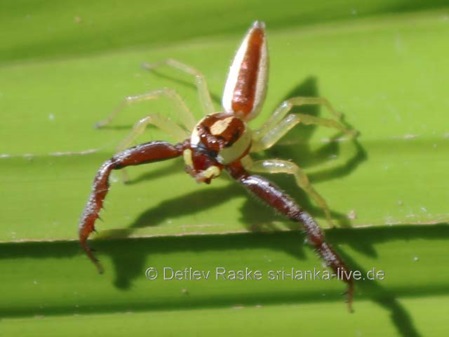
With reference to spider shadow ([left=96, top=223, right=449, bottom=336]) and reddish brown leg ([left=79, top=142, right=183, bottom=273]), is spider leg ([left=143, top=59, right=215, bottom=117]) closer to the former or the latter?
reddish brown leg ([left=79, top=142, right=183, bottom=273])

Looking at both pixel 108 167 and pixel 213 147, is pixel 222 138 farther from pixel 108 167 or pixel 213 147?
pixel 108 167

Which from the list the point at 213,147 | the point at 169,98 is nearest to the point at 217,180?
the point at 213,147

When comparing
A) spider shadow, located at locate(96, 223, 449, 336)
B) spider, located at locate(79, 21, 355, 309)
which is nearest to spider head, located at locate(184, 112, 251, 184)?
spider, located at locate(79, 21, 355, 309)

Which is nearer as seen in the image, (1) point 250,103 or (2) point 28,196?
(2) point 28,196

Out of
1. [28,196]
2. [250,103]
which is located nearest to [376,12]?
[250,103]

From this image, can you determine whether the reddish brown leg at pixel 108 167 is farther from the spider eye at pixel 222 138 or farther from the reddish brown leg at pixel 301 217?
the reddish brown leg at pixel 301 217

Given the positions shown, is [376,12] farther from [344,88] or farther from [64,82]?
[64,82]

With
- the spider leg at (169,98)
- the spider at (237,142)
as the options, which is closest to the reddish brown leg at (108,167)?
the spider at (237,142)
